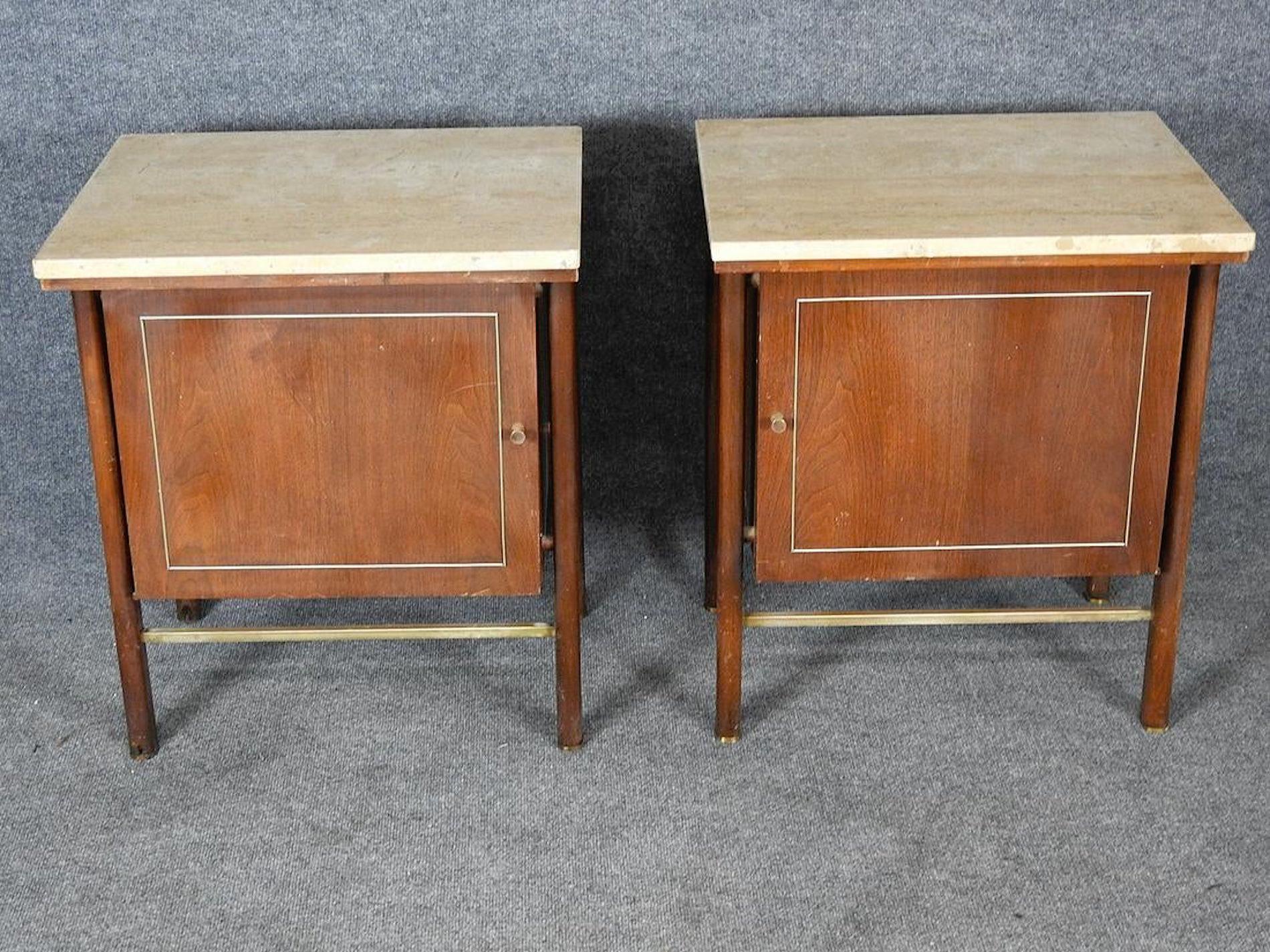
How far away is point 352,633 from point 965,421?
28.2 inches

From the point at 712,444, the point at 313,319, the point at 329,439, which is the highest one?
the point at 313,319

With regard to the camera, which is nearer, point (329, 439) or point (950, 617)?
point (329, 439)

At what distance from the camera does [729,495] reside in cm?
204

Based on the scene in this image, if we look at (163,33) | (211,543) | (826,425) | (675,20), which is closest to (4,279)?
(163,33)

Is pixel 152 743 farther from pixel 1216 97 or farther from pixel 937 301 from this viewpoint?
pixel 1216 97

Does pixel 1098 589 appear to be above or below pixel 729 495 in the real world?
below

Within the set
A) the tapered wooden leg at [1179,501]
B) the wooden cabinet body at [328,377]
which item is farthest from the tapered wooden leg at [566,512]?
the tapered wooden leg at [1179,501]

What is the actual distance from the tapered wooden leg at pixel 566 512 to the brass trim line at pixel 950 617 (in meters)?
0.20

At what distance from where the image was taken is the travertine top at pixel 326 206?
6.11 ft

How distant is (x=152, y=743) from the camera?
217 centimetres

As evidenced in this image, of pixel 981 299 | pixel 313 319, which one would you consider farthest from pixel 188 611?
pixel 981 299

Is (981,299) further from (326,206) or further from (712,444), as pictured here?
(326,206)

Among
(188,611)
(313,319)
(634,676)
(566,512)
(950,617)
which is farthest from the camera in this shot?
(188,611)

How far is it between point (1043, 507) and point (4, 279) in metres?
1.32
